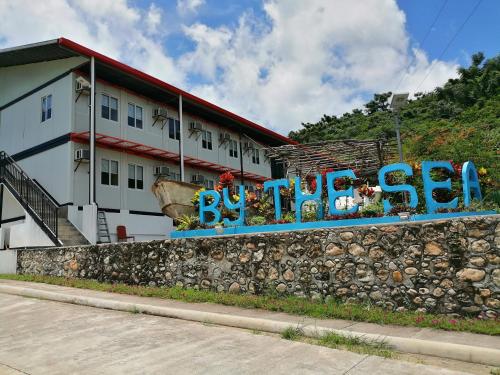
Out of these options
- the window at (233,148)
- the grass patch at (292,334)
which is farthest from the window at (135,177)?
the grass patch at (292,334)

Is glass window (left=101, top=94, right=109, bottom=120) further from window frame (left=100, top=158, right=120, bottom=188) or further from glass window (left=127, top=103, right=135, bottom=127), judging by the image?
window frame (left=100, top=158, right=120, bottom=188)

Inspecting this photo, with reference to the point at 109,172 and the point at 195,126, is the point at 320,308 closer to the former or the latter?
the point at 109,172

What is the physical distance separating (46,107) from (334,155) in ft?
46.4

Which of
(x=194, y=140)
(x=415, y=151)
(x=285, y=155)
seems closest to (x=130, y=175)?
(x=194, y=140)

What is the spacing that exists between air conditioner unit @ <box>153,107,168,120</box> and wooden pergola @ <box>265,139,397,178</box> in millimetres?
10515

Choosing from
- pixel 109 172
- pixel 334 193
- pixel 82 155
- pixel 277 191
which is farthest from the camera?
pixel 109 172

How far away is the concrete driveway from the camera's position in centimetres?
471

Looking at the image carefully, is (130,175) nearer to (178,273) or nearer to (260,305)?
(178,273)

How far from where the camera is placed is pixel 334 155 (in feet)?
44.5

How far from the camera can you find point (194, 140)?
25.4 meters

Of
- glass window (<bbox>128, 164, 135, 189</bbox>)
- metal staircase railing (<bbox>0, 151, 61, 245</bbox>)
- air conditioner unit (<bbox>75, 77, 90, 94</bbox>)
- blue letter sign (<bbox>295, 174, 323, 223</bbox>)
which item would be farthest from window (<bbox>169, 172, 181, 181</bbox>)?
blue letter sign (<bbox>295, 174, 323, 223</bbox>)

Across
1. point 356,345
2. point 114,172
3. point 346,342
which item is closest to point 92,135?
point 114,172

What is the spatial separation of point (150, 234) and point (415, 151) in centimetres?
1617

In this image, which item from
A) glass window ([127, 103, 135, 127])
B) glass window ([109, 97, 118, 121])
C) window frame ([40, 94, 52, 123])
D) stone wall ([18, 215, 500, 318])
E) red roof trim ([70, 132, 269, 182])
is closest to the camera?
stone wall ([18, 215, 500, 318])
